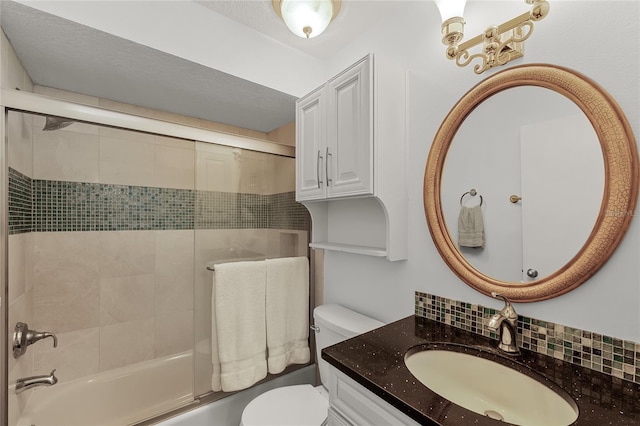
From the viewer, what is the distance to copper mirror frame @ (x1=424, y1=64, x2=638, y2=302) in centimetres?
80

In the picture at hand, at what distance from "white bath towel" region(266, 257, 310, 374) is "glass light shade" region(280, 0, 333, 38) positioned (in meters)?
1.33

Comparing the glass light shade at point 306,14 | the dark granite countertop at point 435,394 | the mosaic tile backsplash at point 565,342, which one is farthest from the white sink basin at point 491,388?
the glass light shade at point 306,14

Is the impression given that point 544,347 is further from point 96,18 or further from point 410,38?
point 96,18

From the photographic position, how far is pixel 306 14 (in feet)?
4.30

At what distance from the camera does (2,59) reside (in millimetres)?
1204

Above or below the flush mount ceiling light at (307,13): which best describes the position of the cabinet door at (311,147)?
below

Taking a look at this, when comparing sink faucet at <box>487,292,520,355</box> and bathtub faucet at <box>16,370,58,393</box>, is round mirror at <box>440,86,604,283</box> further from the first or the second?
bathtub faucet at <box>16,370,58,393</box>

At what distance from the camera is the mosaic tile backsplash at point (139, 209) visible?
5.22 ft

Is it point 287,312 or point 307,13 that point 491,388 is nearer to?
point 287,312

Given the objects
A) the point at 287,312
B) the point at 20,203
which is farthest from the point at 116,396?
the point at 20,203

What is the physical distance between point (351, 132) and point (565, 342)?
1.11 meters

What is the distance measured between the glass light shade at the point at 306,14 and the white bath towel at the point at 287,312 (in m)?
1.33

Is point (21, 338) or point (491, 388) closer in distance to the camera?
point (491, 388)

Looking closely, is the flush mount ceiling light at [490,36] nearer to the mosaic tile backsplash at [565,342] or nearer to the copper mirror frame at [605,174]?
the copper mirror frame at [605,174]
